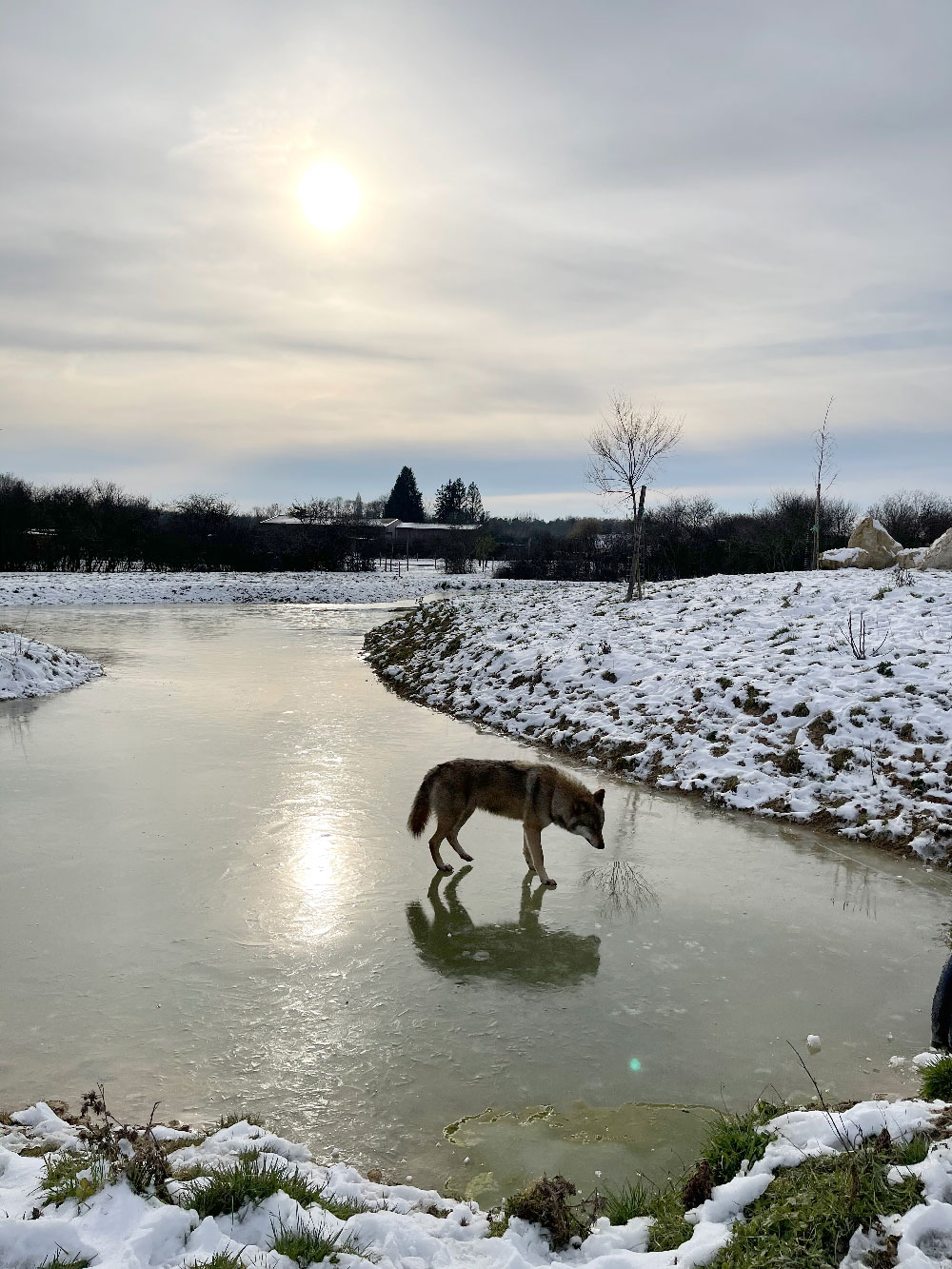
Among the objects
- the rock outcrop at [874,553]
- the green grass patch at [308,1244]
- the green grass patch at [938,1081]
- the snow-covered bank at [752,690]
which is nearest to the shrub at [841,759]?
the snow-covered bank at [752,690]

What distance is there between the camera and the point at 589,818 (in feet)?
21.9

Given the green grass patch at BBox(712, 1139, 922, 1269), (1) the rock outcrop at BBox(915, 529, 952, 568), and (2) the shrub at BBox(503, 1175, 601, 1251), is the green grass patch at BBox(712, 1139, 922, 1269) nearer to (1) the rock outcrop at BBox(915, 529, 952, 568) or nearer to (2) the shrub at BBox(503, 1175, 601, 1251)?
(2) the shrub at BBox(503, 1175, 601, 1251)

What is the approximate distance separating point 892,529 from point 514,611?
1675 inches

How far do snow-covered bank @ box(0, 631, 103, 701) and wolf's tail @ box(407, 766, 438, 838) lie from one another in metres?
10.5

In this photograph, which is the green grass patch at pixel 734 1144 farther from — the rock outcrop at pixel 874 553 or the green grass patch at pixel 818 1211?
the rock outcrop at pixel 874 553

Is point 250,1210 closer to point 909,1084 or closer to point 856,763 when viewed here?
point 909,1084

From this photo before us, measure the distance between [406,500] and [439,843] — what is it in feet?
362

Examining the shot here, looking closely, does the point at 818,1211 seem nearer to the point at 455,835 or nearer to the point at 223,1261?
the point at 223,1261

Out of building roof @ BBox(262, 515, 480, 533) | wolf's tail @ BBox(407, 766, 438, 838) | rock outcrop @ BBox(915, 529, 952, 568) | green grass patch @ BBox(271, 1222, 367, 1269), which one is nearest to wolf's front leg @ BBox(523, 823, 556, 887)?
wolf's tail @ BBox(407, 766, 438, 838)

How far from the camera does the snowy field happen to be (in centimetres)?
277

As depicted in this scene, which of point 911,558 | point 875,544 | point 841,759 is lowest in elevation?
point 841,759

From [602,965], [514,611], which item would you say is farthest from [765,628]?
[602,965]

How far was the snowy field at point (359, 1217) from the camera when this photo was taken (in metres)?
2.77

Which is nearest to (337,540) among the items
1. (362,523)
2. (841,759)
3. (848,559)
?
(362,523)
